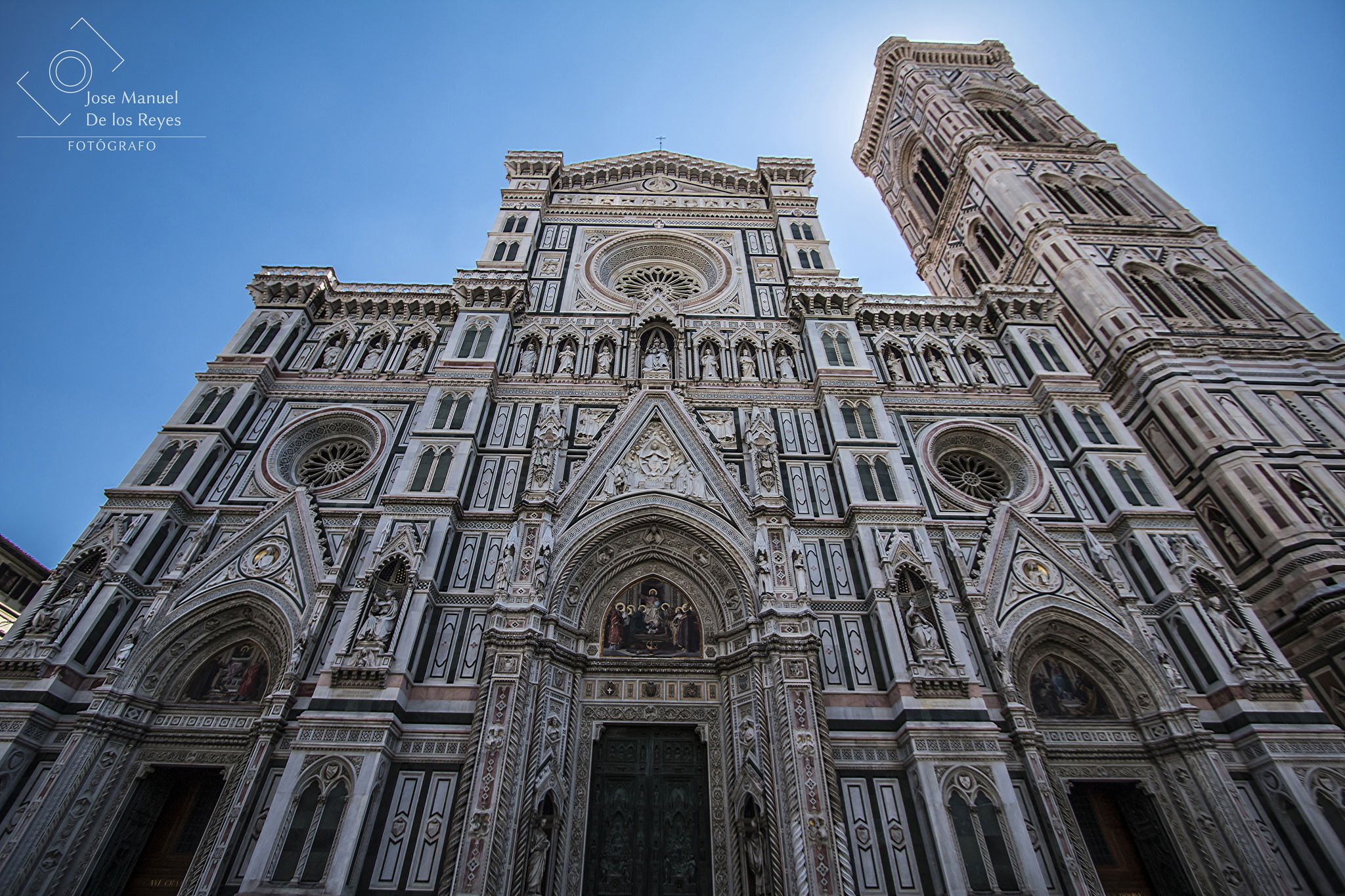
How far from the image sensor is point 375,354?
16547 mm

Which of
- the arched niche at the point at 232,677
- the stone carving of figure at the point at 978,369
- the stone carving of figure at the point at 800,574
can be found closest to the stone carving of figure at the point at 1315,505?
the stone carving of figure at the point at 978,369

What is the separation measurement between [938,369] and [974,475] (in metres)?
3.07

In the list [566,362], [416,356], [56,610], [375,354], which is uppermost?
[375,354]

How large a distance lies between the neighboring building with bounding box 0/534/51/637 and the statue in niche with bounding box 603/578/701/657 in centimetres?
1832

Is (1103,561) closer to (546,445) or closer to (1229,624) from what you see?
(1229,624)

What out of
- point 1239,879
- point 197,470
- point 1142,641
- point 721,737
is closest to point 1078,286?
point 1142,641

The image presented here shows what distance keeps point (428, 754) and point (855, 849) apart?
248 inches

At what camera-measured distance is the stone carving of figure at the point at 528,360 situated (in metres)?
16.0

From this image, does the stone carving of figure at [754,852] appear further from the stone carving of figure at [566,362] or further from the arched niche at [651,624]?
the stone carving of figure at [566,362]

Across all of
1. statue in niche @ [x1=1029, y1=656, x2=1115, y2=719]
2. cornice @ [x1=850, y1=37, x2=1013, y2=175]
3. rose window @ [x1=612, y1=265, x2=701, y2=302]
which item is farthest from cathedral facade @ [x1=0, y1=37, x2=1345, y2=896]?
cornice @ [x1=850, y1=37, x2=1013, y2=175]

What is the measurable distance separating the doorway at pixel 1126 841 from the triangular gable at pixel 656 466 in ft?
23.2

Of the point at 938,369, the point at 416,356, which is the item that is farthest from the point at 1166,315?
the point at 416,356

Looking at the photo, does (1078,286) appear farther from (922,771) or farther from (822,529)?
(922,771)

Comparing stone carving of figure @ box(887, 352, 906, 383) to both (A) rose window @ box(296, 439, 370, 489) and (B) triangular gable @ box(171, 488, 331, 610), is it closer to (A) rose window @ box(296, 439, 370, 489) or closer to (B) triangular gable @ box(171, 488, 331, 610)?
(A) rose window @ box(296, 439, 370, 489)
